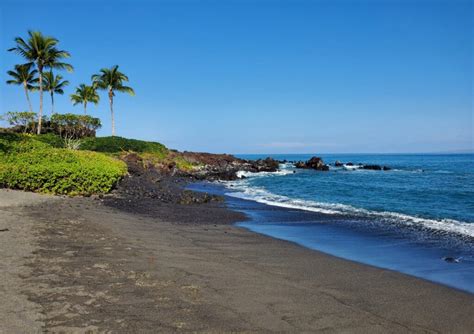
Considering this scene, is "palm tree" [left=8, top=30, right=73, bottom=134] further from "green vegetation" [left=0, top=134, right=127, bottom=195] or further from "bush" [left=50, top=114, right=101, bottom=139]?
"green vegetation" [left=0, top=134, right=127, bottom=195]

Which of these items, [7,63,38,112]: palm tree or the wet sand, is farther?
[7,63,38,112]: palm tree

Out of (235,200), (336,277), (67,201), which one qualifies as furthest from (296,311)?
(235,200)

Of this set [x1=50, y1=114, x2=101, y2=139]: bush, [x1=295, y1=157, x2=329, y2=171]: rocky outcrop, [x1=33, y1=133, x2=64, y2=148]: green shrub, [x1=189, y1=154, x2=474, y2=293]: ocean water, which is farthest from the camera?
[x1=295, y1=157, x2=329, y2=171]: rocky outcrop

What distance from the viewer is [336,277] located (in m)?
7.12

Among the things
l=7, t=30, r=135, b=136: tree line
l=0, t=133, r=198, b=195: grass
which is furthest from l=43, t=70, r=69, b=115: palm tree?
l=0, t=133, r=198, b=195: grass

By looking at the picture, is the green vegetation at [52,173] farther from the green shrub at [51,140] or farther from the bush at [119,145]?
the bush at [119,145]

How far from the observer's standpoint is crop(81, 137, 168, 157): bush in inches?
1662

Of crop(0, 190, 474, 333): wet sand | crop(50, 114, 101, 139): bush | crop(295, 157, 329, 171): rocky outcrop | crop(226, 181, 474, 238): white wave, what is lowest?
crop(226, 181, 474, 238): white wave

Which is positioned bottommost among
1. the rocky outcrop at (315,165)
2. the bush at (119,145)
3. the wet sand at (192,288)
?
the wet sand at (192,288)

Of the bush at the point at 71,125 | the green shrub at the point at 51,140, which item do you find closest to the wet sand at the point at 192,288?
the green shrub at the point at 51,140

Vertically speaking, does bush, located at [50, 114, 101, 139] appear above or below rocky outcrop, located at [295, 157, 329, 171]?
above

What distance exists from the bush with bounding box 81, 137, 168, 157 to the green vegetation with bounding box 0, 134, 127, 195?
23596mm

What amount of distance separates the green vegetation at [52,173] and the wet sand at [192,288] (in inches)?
251

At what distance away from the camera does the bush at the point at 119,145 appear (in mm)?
42219
